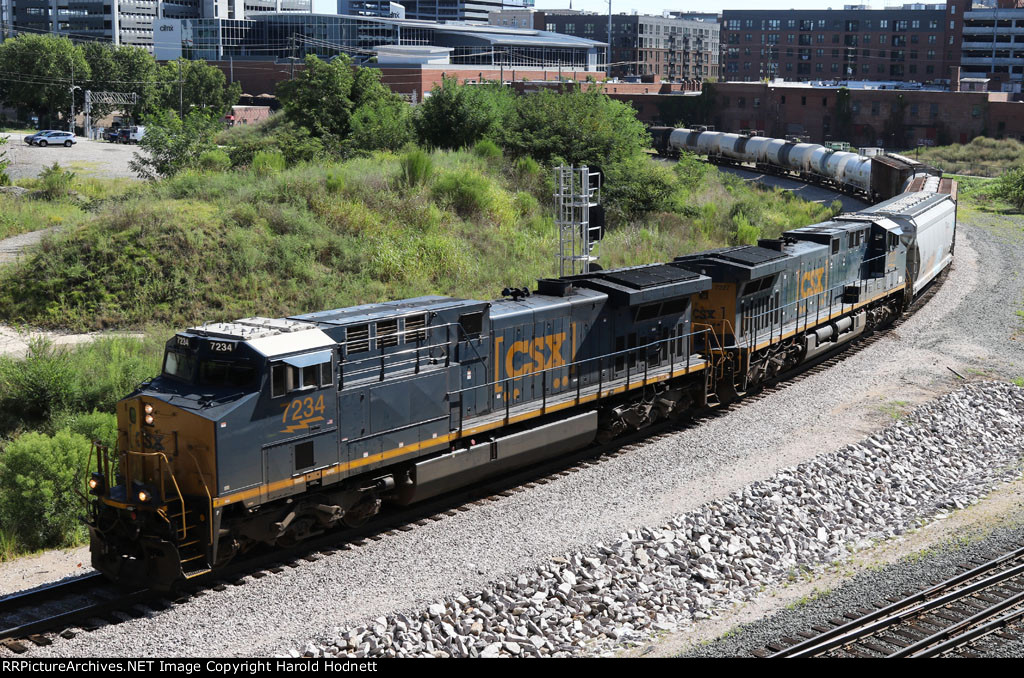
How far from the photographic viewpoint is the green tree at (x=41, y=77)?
77812mm

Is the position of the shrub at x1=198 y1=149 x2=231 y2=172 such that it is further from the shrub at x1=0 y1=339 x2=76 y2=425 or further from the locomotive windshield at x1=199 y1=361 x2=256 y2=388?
the locomotive windshield at x1=199 y1=361 x2=256 y2=388

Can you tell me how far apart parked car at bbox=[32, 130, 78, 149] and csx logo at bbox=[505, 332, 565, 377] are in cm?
5135

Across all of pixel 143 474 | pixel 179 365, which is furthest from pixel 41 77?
pixel 143 474

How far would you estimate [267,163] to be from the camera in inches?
1373

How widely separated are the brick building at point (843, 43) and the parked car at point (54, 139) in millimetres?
103541

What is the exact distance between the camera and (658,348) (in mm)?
19172

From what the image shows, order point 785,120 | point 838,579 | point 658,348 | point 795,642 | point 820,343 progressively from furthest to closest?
point 785,120
point 820,343
point 658,348
point 838,579
point 795,642

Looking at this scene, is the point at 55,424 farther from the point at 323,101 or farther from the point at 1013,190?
the point at 1013,190

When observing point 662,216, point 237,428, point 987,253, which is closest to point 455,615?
point 237,428

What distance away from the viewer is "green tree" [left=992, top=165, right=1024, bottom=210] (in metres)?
55.7

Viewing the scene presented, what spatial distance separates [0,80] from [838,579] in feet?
273

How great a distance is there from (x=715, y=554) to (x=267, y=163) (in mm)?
25784

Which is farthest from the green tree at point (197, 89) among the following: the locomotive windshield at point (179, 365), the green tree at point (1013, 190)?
the locomotive windshield at point (179, 365)

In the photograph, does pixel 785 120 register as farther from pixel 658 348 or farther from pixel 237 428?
pixel 237 428
